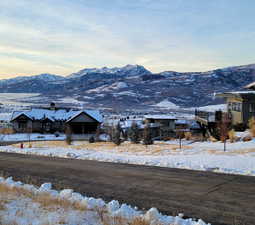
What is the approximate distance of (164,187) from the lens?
11.1 metres

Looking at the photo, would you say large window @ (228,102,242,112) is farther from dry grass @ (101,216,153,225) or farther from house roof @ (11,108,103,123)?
house roof @ (11,108,103,123)

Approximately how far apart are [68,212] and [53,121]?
6153 centimetres

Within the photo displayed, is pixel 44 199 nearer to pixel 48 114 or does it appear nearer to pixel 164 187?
pixel 164 187

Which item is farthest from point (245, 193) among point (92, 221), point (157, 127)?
point (157, 127)

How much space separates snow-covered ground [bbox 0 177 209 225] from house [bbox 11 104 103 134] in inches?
2080

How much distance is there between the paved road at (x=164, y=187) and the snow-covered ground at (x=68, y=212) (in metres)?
1.02

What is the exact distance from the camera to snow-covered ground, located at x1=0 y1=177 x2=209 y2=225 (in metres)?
6.86

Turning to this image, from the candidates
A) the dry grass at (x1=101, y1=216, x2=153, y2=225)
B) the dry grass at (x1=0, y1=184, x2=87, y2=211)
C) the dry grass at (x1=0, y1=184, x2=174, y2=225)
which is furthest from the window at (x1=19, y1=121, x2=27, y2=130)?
the dry grass at (x1=101, y1=216, x2=153, y2=225)

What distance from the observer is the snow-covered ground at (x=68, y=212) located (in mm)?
6859

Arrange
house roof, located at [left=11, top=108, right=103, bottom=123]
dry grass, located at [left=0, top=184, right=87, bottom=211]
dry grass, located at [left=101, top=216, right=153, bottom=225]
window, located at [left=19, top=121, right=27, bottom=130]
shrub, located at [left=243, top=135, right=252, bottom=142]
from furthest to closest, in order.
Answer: window, located at [left=19, top=121, right=27, bottom=130] → house roof, located at [left=11, top=108, right=103, bottom=123] → shrub, located at [left=243, top=135, right=252, bottom=142] → dry grass, located at [left=0, top=184, right=87, bottom=211] → dry grass, located at [left=101, top=216, right=153, bottom=225]

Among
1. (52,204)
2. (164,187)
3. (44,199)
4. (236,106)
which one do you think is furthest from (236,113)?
(52,204)

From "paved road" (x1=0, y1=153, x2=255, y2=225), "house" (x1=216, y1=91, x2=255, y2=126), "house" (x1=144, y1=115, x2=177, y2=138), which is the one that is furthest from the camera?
"house" (x1=144, y1=115, x2=177, y2=138)

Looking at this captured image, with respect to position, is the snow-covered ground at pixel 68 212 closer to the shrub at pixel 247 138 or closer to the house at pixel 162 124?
the shrub at pixel 247 138

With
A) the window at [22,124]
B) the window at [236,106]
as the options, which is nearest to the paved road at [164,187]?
the window at [236,106]
